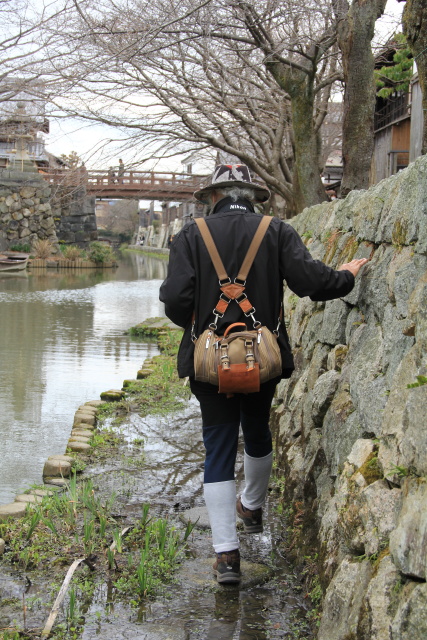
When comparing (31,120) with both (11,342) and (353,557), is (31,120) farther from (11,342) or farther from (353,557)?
(353,557)

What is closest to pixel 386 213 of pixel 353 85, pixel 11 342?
pixel 353 85

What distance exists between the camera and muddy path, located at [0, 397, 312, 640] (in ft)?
10.0

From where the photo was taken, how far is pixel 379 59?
45.8 feet

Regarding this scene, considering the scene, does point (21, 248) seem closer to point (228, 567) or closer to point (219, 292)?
point (219, 292)

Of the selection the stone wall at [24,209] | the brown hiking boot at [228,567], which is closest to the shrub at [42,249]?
the stone wall at [24,209]

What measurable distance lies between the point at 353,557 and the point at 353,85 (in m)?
7.45

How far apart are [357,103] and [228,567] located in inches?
274

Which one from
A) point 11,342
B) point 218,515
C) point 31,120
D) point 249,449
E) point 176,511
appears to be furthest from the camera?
point 31,120

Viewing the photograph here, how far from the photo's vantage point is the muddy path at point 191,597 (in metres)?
3.06

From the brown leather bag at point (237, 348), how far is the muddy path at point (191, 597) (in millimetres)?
906

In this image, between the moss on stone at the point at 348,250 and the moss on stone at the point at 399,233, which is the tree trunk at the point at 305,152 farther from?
the moss on stone at the point at 399,233

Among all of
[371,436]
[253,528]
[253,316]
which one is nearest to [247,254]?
[253,316]

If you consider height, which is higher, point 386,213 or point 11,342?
point 386,213

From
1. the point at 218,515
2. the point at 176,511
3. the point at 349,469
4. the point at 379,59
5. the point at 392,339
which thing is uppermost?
the point at 379,59
